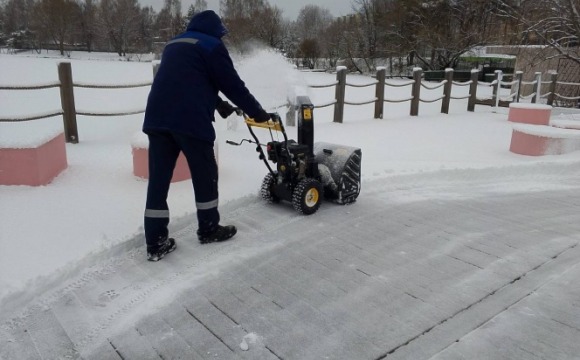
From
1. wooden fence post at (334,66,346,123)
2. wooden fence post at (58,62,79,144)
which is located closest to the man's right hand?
wooden fence post at (58,62,79,144)

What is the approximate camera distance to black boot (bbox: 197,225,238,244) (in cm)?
352

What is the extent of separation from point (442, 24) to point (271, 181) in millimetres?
29357

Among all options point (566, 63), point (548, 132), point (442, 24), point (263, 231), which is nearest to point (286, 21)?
point (442, 24)

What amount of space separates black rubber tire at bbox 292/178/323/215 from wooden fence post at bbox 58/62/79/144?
150 inches

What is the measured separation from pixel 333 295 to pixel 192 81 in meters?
1.64

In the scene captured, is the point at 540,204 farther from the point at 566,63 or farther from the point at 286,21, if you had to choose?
the point at 286,21

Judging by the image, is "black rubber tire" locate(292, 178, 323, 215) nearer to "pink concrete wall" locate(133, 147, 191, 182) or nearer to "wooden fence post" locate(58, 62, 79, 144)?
"pink concrete wall" locate(133, 147, 191, 182)

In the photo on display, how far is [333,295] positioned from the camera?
2.84 m

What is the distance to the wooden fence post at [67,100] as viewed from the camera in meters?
6.26

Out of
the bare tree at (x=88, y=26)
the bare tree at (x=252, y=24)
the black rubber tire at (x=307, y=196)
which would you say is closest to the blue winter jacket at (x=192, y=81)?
the black rubber tire at (x=307, y=196)

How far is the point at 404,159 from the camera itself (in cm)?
629

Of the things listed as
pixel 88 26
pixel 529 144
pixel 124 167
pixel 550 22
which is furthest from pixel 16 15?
pixel 529 144

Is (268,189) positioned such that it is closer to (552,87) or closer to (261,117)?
(261,117)

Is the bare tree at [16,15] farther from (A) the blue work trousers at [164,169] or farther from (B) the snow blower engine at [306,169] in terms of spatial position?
(A) the blue work trousers at [164,169]
